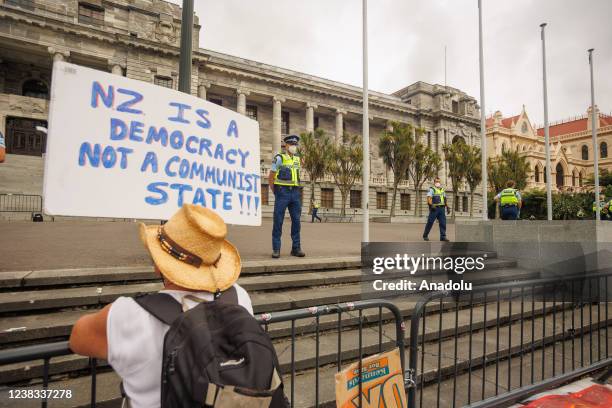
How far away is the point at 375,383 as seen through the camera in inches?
81.4

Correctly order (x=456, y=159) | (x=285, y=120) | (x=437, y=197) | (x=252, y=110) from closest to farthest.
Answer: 1. (x=437, y=197)
2. (x=456, y=159)
3. (x=252, y=110)
4. (x=285, y=120)

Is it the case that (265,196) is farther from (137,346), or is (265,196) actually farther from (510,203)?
(137,346)

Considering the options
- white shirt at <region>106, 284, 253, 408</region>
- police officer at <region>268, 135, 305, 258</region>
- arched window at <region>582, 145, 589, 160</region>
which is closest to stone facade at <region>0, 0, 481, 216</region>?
police officer at <region>268, 135, 305, 258</region>

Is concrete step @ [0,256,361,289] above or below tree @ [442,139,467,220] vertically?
below

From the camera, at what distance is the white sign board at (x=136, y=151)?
6.14 feet

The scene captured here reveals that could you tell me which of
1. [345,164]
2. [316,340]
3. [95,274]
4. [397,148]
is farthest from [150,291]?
[397,148]

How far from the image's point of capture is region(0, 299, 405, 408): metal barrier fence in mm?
1380

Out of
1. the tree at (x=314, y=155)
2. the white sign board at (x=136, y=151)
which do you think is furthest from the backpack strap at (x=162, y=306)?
the tree at (x=314, y=155)

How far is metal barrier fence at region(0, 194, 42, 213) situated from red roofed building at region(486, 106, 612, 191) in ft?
202

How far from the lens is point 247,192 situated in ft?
8.43

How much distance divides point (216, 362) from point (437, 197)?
925 centimetres

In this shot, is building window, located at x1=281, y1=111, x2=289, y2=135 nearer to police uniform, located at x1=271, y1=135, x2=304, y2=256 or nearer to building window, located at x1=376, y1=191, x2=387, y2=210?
building window, located at x1=376, y1=191, x2=387, y2=210

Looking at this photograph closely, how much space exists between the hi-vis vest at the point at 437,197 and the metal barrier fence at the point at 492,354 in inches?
180

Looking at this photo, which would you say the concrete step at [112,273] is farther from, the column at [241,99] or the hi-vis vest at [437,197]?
the column at [241,99]
